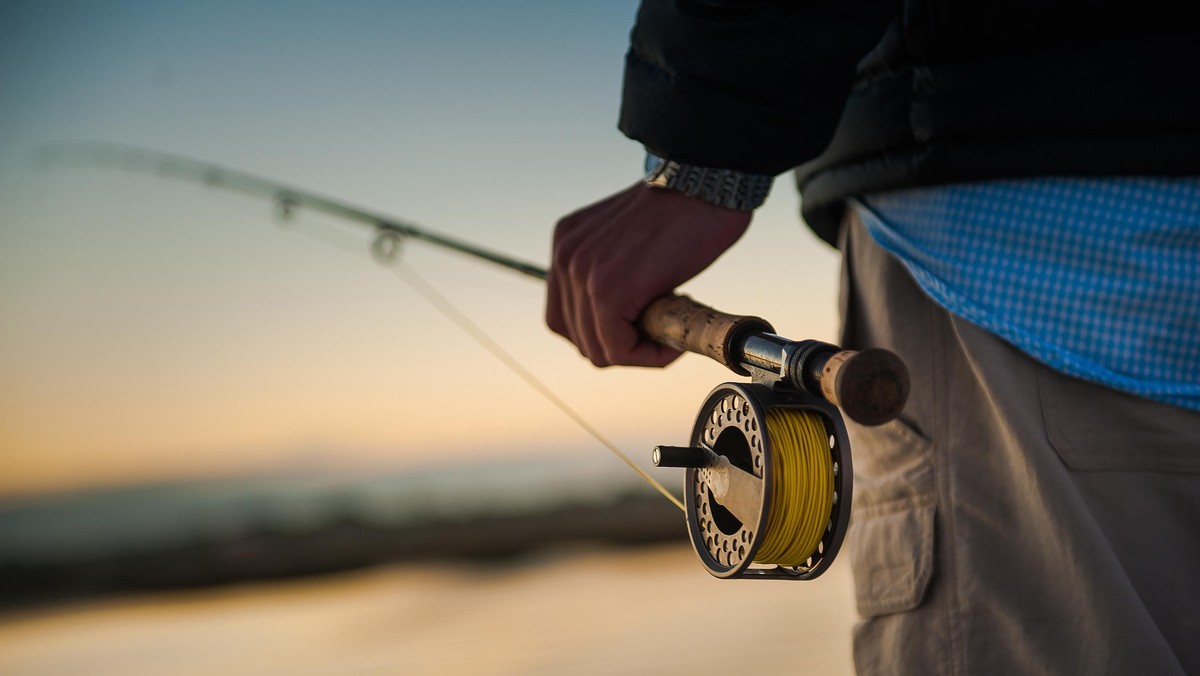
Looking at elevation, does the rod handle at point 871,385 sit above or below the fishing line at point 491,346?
below

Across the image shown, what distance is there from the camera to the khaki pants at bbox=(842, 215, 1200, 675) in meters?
0.92

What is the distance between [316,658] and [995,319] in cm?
382

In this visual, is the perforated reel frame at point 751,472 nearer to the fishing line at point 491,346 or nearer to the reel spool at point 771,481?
the reel spool at point 771,481

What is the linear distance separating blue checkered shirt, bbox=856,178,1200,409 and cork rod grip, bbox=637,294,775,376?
7.1 inches

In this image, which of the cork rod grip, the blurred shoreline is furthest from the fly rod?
the blurred shoreline

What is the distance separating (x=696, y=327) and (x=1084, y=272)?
14.9 inches

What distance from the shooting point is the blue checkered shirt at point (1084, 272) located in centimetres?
93

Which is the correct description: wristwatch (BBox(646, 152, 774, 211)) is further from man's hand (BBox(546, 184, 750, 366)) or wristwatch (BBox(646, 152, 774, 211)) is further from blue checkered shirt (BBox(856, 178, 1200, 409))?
blue checkered shirt (BBox(856, 178, 1200, 409))

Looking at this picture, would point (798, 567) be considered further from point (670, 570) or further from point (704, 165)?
point (670, 570)

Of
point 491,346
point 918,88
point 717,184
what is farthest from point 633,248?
point 491,346

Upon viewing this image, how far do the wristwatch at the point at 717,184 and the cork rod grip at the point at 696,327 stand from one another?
4.6 inches

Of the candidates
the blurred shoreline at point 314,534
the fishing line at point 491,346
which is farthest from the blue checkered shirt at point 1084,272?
the blurred shoreline at point 314,534

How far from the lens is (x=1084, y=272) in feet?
3.18

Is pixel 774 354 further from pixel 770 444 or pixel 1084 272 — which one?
pixel 1084 272
